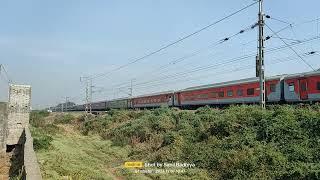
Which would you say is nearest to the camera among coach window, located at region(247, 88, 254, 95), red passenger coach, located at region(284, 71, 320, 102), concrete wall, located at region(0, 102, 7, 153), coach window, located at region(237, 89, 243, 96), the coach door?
concrete wall, located at region(0, 102, 7, 153)

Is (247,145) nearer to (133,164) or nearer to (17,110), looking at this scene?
(133,164)

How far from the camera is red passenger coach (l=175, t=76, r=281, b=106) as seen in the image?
31219mm

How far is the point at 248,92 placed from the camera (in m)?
33.3

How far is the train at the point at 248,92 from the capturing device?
1082 inches

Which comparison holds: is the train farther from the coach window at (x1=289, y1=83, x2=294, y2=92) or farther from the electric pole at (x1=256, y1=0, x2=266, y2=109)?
the electric pole at (x1=256, y1=0, x2=266, y2=109)

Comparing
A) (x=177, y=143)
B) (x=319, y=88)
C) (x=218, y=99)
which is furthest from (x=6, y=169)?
(x=218, y=99)

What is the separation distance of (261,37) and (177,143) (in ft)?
24.8

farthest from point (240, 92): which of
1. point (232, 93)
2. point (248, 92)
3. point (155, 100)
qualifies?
point (155, 100)

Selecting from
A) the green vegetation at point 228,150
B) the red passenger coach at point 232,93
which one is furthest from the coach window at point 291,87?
the green vegetation at point 228,150

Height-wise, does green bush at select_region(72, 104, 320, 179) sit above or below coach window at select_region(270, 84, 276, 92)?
below

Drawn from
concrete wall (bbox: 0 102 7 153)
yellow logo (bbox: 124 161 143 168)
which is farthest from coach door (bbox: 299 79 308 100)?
concrete wall (bbox: 0 102 7 153)

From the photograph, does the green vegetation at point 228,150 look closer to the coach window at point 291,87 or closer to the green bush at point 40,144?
the green bush at point 40,144

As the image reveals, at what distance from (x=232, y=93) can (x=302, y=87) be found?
8590mm

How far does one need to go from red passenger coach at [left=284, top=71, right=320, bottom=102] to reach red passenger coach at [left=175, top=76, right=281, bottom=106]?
99 centimetres
